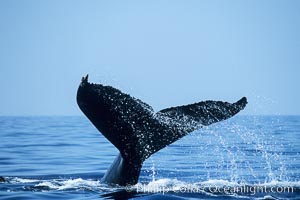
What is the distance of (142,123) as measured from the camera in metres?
6.81

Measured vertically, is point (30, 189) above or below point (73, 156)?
below

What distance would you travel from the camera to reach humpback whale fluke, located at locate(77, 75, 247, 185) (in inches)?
256

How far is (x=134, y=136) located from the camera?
6.73 m

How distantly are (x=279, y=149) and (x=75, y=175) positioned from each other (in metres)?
9.06

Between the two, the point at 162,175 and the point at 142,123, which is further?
the point at 162,175

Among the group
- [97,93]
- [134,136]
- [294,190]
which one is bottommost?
[294,190]

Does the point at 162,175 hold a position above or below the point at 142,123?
below

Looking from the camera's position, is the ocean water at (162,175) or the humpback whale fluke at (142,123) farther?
the ocean water at (162,175)

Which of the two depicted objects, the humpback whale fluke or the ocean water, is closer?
the humpback whale fluke

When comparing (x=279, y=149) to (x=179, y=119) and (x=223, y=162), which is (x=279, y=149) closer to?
(x=223, y=162)

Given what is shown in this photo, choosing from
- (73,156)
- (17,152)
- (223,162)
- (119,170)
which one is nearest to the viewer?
(119,170)

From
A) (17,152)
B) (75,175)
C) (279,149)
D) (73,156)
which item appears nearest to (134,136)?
(75,175)

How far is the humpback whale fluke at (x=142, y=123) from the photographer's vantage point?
6.51 meters

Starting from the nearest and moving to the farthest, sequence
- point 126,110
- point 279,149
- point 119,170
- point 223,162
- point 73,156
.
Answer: point 126,110, point 119,170, point 223,162, point 73,156, point 279,149
